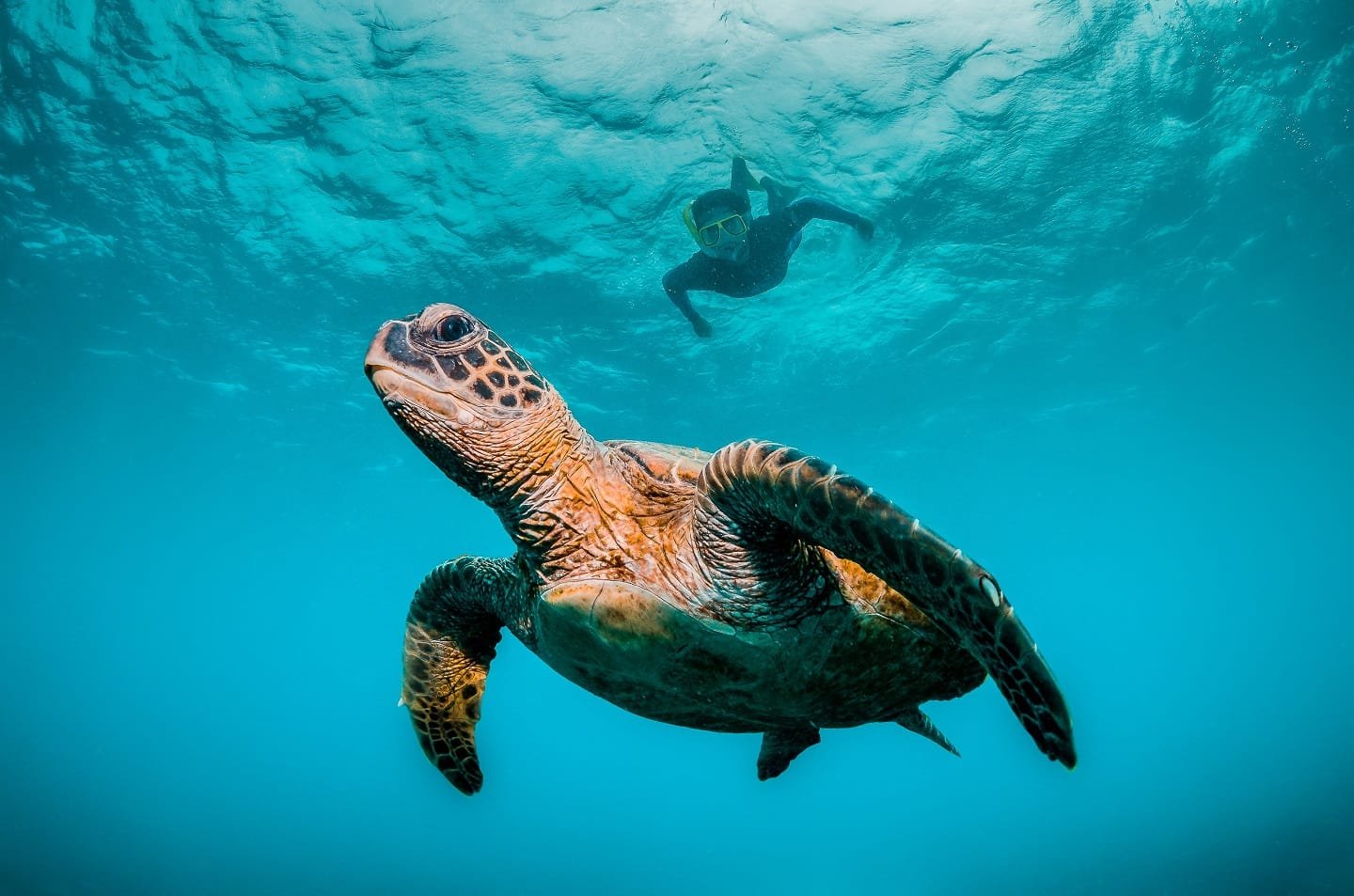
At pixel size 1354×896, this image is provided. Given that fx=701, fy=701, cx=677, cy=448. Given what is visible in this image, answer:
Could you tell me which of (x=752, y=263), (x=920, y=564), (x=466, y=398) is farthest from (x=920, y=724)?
(x=752, y=263)

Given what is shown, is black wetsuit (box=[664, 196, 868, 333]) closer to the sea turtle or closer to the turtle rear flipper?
the turtle rear flipper

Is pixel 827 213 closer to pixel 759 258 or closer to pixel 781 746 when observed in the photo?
pixel 759 258

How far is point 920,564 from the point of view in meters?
1.96

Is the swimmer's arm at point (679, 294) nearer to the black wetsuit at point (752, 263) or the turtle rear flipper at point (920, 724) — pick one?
the black wetsuit at point (752, 263)

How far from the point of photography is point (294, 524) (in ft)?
121

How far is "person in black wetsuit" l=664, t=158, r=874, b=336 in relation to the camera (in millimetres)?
10359

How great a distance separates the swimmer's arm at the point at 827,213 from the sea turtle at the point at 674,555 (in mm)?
8064

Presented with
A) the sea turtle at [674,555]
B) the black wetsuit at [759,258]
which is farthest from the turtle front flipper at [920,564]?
the black wetsuit at [759,258]

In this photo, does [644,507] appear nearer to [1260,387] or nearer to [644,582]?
[644,582]

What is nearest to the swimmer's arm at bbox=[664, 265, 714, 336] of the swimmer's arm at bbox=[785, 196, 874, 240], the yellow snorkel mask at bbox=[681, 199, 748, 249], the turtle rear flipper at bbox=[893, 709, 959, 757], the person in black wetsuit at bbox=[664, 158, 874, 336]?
the person in black wetsuit at bbox=[664, 158, 874, 336]

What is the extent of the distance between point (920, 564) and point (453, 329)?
6.24 ft

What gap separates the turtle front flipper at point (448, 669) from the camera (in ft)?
13.1

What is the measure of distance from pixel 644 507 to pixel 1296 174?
63.2 ft

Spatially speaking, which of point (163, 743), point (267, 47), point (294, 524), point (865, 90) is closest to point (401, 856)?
point (294, 524)
